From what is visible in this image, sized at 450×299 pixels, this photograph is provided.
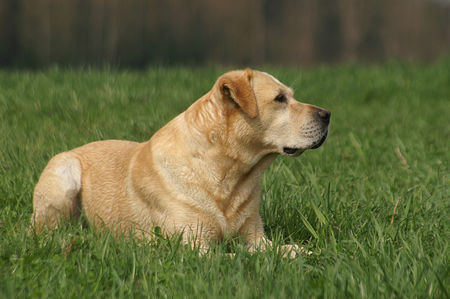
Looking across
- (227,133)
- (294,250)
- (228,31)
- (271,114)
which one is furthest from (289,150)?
(228,31)

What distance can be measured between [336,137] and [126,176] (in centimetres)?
334

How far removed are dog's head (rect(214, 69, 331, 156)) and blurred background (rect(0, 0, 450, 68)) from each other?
15.8 feet

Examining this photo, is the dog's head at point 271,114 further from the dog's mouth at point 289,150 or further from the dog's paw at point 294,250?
the dog's paw at point 294,250

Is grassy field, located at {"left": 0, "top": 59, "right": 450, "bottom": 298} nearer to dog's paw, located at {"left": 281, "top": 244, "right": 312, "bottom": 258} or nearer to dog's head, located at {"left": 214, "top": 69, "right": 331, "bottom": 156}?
dog's paw, located at {"left": 281, "top": 244, "right": 312, "bottom": 258}

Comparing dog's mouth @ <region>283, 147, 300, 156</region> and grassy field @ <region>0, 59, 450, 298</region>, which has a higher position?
dog's mouth @ <region>283, 147, 300, 156</region>

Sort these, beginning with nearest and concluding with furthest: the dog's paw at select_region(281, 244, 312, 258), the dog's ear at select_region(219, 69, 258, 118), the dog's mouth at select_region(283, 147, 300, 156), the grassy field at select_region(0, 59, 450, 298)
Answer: the grassy field at select_region(0, 59, 450, 298), the dog's paw at select_region(281, 244, 312, 258), the dog's ear at select_region(219, 69, 258, 118), the dog's mouth at select_region(283, 147, 300, 156)

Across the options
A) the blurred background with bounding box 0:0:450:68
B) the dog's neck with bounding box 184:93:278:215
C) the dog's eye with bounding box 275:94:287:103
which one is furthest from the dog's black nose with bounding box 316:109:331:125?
the blurred background with bounding box 0:0:450:68

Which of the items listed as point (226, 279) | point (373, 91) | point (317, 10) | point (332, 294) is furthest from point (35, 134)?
point (317, 10)

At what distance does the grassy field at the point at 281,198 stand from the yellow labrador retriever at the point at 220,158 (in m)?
0.21

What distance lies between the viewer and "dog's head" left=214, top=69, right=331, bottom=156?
11.8 ft

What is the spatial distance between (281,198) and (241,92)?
1.10m

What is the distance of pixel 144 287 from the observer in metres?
2.78

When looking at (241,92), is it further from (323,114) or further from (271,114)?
(323,114)

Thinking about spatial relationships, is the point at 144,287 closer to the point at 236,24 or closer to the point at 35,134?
the point at 35,134
